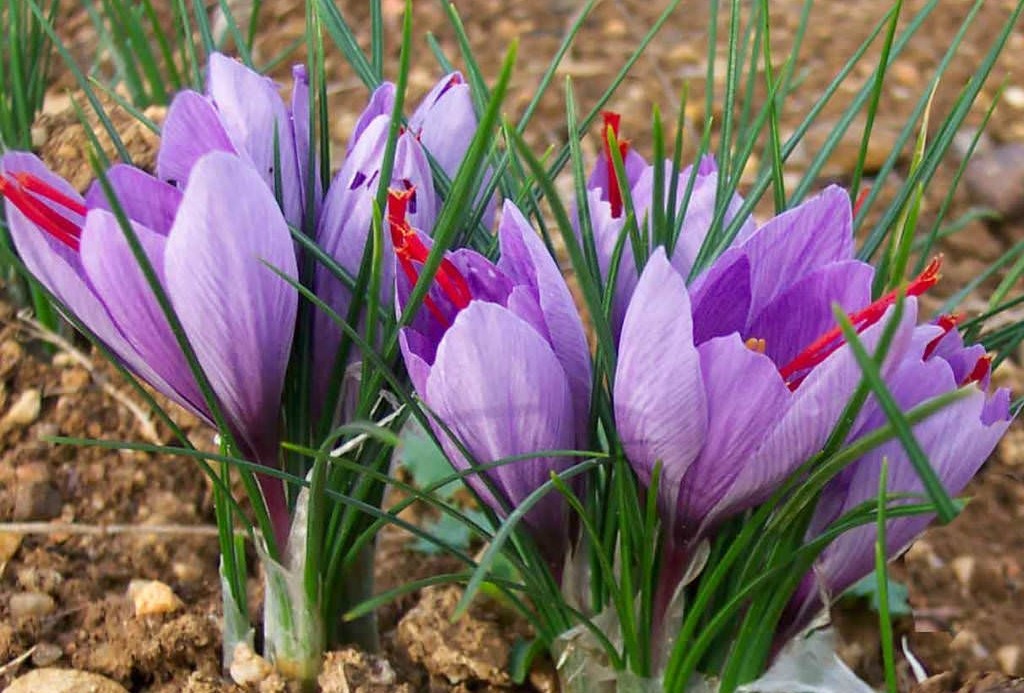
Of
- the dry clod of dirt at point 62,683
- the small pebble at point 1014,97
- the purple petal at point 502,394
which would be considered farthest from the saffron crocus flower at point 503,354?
the small pebble at point 1014,97

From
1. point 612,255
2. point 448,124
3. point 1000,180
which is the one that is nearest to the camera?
point 612,255

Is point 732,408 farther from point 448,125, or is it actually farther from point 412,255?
point 448,125

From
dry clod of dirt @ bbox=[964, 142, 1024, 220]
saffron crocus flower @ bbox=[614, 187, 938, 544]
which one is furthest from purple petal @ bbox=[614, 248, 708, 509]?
dry clod of dirt @ bbox=[964, 142, 1024, 220]

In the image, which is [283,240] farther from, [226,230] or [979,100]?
[979,100]

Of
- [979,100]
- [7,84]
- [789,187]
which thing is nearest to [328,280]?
[7,84]

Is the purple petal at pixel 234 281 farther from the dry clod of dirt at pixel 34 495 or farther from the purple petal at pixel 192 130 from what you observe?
the dry clod of dirt at pixel 34 495

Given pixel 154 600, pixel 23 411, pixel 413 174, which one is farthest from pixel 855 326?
pixel 23 411
